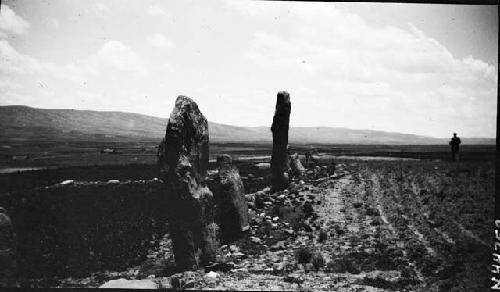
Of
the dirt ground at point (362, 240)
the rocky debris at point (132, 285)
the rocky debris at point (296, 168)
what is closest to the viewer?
the rocky debris at point (132, 285)

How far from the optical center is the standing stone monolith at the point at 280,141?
20.4m

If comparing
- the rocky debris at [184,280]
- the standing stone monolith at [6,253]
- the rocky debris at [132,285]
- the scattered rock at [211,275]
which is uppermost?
the standing stone monolith at [6,253]

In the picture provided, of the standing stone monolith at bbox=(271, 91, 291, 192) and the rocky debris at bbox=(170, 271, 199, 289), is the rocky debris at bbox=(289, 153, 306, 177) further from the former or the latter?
the rocky debris at bbox=(170, 271, 199, 289)

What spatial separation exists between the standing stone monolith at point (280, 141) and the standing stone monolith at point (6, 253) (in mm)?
12619

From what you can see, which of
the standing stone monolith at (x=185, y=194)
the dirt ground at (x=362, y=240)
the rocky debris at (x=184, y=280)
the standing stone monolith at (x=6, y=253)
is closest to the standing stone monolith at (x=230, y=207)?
the dirt ground at (x=362, y=240)

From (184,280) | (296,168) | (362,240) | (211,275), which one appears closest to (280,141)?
(296,168)

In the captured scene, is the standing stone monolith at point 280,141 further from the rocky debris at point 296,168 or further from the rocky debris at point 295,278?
the rocky debris at point 295,278

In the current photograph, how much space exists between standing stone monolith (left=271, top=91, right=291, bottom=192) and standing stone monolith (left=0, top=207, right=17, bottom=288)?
12619 mm

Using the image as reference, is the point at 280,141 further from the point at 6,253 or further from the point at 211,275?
the point at 6,253

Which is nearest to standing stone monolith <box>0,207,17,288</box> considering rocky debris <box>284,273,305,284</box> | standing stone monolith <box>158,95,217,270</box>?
standing stone monolith <box>158,95,217,270</box>

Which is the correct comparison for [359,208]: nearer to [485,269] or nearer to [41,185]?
[485,269]

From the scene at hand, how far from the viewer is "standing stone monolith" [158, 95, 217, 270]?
500 inches

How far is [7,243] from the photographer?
10.9 meters

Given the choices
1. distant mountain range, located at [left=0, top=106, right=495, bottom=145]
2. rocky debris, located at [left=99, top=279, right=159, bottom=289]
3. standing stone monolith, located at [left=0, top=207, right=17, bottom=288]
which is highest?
distant mountain range, located at [left=0, top=106, right=495, bottom=145]
